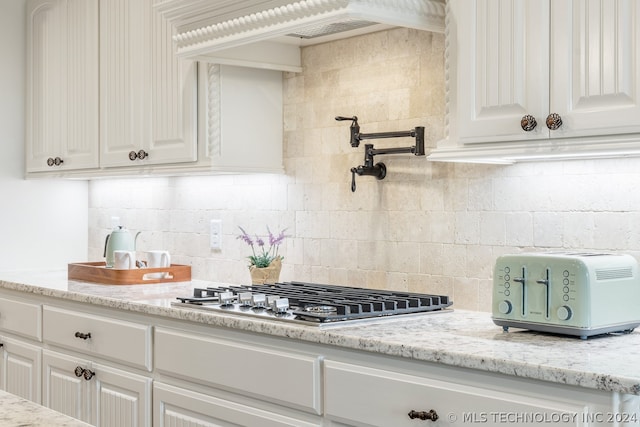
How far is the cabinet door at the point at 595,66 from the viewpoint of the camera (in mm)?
2064

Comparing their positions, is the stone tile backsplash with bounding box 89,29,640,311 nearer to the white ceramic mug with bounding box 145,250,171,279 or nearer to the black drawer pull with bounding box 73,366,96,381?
the white ceramic mug with bounding box 145,250,171,279

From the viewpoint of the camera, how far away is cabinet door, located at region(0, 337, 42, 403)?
11.9 ft

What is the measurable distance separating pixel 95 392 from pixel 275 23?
5.08 ft

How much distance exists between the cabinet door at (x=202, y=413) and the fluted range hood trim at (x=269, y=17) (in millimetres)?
1193

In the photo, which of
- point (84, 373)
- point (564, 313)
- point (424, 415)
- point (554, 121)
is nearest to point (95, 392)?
point (84, 373)

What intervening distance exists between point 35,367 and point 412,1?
2.22m

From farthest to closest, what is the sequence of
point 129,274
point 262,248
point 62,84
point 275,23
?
point 62,84 → point 129,274 → point 262,248 → point 275,23

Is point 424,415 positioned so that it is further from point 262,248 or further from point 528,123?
point 262,248

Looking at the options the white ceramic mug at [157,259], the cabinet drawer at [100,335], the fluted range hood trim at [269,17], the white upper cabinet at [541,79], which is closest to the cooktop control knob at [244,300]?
the cabinet drawer at [100,335]

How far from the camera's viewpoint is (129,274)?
3.68 m

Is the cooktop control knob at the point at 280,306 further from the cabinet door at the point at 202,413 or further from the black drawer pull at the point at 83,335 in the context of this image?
the black drawer pull at the point at 83,335

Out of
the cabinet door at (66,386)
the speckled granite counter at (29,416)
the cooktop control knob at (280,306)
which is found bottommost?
the cabinet door at (66,386)

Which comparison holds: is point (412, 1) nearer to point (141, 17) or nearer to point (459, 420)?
point (459, 420)

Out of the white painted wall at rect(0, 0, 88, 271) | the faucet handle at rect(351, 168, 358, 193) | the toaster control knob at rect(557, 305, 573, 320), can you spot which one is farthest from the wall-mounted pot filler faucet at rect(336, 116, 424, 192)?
the white painted wall at rect(0, 0, 88, 271)
